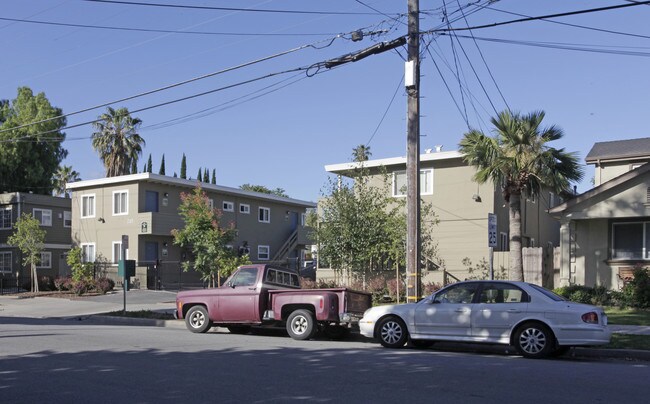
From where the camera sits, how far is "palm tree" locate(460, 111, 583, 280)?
2112 cm

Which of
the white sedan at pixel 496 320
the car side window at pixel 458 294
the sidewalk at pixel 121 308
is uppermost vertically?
the car side window at pixel 458 294

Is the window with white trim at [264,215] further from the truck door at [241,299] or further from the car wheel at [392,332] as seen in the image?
the car wheel at [392,332]

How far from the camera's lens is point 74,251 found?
3331cm

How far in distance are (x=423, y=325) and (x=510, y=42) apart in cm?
788

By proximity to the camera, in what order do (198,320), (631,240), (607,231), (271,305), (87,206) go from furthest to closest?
1. (87,206)
2. (607,231)
3. (631,240)
4. (198,320)
5. (271,305)

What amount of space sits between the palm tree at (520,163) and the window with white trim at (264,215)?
21.8m

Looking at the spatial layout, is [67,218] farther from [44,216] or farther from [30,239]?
[30,239]

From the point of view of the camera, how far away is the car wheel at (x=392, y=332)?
482 inches

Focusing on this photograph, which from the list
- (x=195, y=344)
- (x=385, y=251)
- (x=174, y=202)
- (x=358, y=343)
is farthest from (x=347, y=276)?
(x=174, y=202)

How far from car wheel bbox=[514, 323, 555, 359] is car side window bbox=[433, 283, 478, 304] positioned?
1.11m

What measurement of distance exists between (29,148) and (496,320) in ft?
149

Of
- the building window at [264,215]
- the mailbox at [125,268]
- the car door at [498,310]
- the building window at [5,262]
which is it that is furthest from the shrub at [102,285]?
the car door at [498,310]

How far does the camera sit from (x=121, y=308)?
2362cm

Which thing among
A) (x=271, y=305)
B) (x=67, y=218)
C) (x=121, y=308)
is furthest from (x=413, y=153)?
(x=67, y=218)
